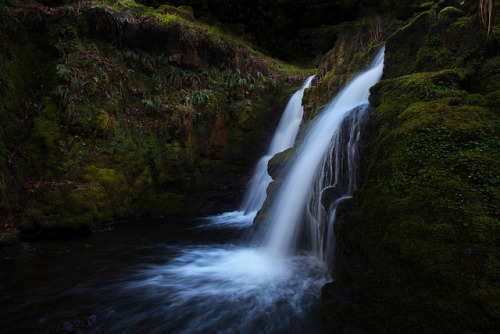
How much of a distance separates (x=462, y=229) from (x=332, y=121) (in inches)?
182

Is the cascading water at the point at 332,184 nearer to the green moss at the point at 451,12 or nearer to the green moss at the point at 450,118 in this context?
the green moss at the point at 450,118

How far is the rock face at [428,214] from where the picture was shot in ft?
6.91

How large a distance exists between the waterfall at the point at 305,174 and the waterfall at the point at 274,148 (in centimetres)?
323

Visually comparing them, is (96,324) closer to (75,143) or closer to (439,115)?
(439,115)

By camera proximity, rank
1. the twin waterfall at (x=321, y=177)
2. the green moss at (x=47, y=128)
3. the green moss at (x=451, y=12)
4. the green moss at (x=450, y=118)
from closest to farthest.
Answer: the green moss at (x=450, y=118) < the twin waterfall at (x=321, y=177) < the green moss at (x=451, y=12) < the green moss at (x=47, y=128)

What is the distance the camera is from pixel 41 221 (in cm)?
629

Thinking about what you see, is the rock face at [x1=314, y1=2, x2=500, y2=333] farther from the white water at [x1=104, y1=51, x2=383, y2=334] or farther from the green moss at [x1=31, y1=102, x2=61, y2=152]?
the green moss at [x1=31, y1=102, x2=61, y2=152]

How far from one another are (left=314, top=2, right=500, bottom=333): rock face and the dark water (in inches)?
35.2

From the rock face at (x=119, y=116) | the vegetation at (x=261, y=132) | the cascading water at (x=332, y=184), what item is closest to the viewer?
the vegetation at (x=261, y=132)

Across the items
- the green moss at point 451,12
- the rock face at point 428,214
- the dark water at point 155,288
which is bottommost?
the dark water at point 155,288

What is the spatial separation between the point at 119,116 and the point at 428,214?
371 inches

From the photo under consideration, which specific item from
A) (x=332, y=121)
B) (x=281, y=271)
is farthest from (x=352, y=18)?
(x=281, y=271)

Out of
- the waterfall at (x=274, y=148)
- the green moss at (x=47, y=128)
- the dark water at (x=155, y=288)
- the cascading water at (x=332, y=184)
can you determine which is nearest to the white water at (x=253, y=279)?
the dark water at (x=155, y=288)

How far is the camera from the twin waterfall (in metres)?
4.24
